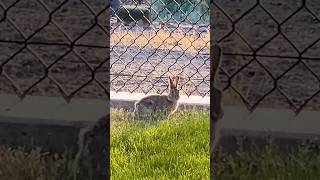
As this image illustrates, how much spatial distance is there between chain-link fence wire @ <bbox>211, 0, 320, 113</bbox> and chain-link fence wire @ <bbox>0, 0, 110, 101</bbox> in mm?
215

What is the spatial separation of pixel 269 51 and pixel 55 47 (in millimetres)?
384

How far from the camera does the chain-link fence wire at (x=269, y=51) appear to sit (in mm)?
1191

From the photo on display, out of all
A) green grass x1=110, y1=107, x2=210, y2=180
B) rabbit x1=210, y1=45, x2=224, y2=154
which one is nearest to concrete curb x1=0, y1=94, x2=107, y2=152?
rabbit x1=210, y1=45, x2=224, y2=154

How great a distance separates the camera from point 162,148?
2422 millimetres

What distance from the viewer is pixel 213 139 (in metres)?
1.24

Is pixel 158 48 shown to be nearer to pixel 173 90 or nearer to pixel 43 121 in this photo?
pixel 173 90

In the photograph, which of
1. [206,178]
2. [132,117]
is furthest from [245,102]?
[132,117]

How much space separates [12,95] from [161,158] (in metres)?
1.05

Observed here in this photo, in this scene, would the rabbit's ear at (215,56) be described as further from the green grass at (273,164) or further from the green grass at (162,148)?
the green grass at (162,148)

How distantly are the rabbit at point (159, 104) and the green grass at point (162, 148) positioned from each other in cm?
4

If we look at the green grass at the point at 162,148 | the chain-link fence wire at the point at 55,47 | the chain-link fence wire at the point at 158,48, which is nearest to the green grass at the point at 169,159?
the green grass at the point at 162,148

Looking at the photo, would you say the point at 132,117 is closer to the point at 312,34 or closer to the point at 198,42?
the point at 198,42

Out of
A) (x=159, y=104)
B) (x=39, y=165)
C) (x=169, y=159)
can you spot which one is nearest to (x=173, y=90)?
(x=159, y=104)

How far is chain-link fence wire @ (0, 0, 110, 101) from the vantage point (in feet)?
4.09
